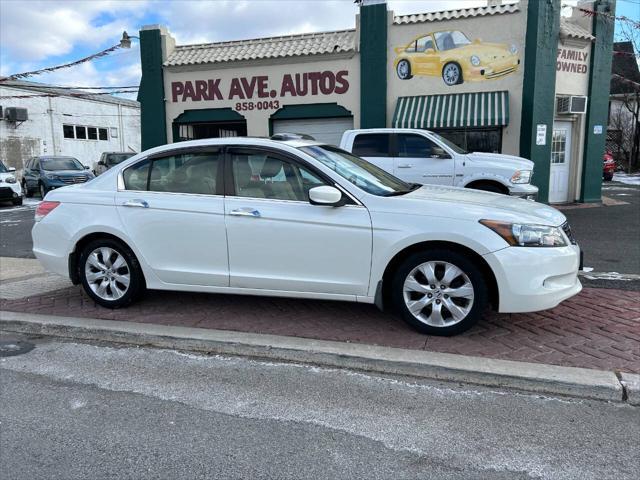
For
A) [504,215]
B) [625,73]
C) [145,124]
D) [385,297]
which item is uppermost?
[625,73]

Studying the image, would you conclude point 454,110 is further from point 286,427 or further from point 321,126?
point 286,427

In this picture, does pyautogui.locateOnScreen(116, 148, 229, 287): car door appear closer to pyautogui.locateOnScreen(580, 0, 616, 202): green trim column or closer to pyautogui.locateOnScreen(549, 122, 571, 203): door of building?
pyautogui.locateOnScreen(549, 122, 571, 203): door of building

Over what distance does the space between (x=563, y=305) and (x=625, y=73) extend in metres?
29.5

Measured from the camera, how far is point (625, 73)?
29297mm

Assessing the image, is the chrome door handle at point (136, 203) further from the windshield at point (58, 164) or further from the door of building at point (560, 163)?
the windshield at point (58, 164)

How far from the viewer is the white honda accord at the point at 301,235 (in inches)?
169

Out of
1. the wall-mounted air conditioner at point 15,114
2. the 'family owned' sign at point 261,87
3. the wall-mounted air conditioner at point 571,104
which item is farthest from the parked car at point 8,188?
the wall-mounted air conditioner at point 571,104

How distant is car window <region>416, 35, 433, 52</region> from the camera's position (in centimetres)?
1399

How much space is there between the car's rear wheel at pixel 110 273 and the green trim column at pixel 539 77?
441 inches

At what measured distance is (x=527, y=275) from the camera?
4.20 metres

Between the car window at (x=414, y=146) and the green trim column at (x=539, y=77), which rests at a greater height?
the green trim column at (x=539, y=77)

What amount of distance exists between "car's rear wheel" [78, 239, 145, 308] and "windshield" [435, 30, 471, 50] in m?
11.3

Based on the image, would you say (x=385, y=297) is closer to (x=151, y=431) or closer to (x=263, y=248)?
(x=263, y=248)

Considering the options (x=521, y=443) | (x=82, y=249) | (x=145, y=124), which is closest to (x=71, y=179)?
(x=145, y=124)
